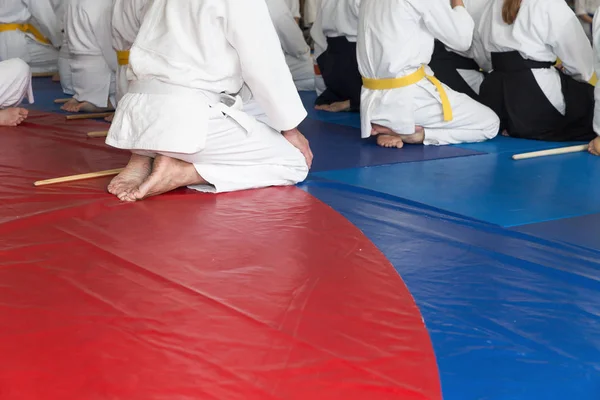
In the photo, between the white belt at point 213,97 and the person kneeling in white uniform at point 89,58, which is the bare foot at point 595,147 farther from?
the person kneeling in white uniform at point 89,58

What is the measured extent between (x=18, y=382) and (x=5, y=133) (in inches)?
114

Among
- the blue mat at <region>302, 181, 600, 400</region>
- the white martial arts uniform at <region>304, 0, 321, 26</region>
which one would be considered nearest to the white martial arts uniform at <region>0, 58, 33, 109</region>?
the blue mat at <region>302, 181, 600, 400</region>

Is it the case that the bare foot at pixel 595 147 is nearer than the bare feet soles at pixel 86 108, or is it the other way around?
the bare foot at pixel 595 147

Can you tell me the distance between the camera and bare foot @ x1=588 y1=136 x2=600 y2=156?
3646mm

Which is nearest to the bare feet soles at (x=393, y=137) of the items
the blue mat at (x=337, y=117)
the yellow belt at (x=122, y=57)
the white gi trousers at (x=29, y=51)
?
the blue mat at (x=337, y=117)

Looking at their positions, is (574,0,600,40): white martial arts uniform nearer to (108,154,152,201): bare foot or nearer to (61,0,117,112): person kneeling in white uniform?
(61,0,117,112): person kneeling in white uniform

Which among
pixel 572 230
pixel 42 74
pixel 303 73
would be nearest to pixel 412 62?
pixel 572 230

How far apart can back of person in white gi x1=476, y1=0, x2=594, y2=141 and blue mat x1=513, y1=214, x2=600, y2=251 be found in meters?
1.70

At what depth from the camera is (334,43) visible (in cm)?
541

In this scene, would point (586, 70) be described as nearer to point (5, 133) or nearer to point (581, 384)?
point (581, 384)

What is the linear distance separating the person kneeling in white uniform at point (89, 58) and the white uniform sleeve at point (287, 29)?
1.35 m

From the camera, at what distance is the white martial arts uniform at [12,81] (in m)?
4.13

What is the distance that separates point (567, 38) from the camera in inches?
159

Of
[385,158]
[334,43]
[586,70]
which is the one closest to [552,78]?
[586,70]
